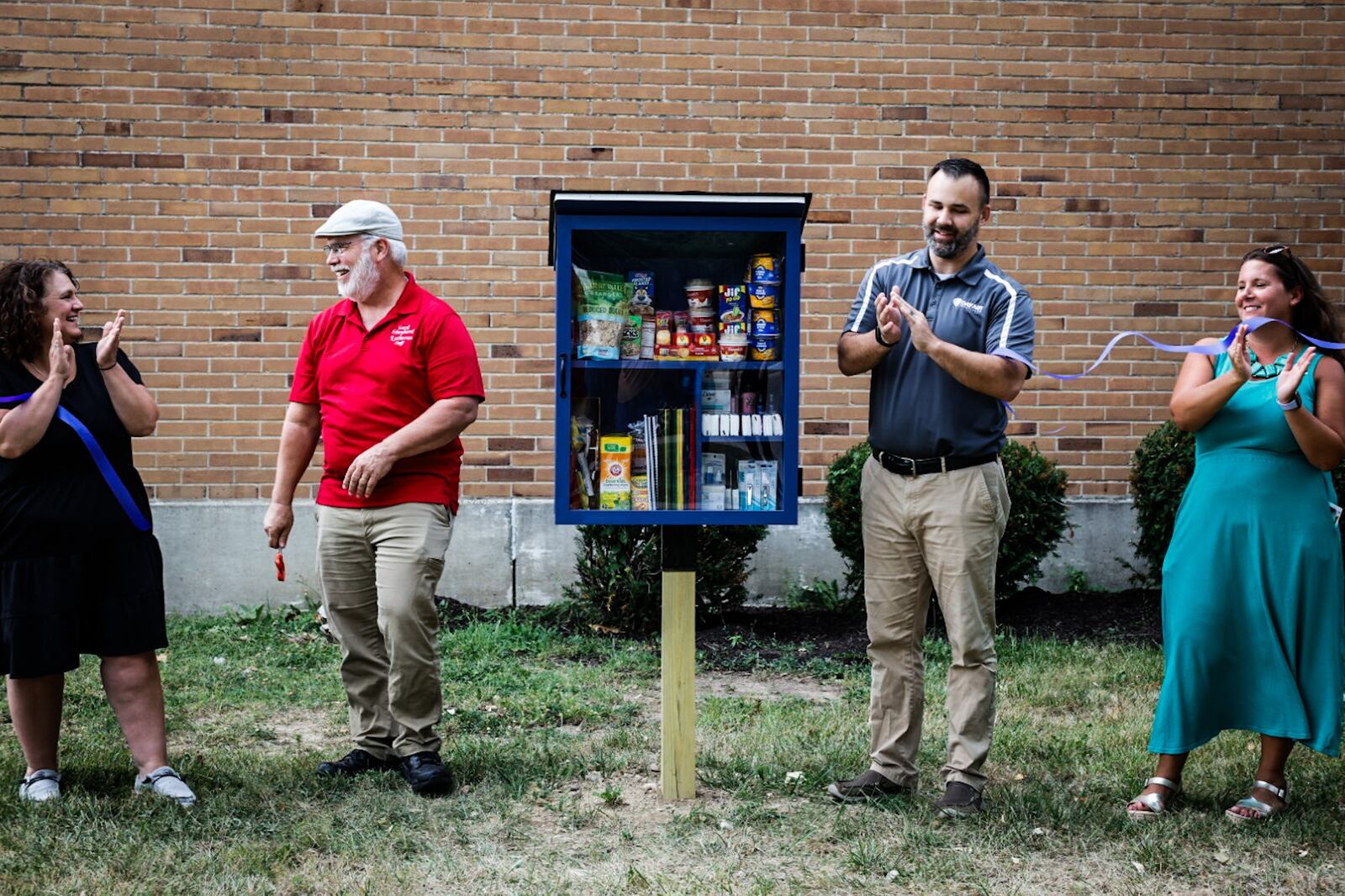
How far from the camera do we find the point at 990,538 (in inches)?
167

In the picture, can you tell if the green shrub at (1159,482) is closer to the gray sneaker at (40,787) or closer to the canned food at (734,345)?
the canned food at (734,345)

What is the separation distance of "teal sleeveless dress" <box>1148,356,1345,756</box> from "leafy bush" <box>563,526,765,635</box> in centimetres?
324

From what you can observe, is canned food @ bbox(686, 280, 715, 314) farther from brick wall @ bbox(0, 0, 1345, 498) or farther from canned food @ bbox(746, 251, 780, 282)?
brick wall @ bbox(0, 0, 1345, 498)

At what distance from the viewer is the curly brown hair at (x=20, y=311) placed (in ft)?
14.2

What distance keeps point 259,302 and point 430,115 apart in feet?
5.04

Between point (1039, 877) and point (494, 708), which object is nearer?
point (1039, 877)

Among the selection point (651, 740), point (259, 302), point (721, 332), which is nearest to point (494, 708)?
point (651, 740)

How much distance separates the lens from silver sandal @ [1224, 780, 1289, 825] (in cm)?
422

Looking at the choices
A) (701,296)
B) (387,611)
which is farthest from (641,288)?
(387,611)

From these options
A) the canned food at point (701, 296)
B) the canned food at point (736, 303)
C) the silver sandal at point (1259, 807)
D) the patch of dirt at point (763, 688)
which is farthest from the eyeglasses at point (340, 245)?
the silver sandal at point (1259, 807)

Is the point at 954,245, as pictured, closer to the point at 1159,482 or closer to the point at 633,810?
the point at 633,810

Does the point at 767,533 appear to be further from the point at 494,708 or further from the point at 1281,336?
the point at 1281,336

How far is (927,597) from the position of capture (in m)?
4.51

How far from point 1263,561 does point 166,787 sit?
3.78 metres
